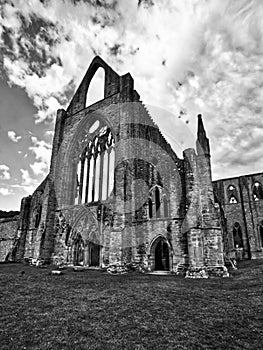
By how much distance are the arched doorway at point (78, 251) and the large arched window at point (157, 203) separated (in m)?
5.75

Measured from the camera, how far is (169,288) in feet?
28.6

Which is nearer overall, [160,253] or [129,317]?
[129,317]

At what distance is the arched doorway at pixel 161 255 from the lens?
15.0 meters

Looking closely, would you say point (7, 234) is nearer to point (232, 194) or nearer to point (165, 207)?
point (165, 207)

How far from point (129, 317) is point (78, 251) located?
40.6 feet

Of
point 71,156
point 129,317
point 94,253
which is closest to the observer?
point 129,317

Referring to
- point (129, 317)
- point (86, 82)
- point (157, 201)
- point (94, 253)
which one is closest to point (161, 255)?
point (157, 201)

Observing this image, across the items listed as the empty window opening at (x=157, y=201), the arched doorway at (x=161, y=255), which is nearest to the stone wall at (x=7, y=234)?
the empty window opening at (x=157, y=201)

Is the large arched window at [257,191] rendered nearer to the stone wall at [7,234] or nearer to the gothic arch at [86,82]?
the gothic arch at [86,82]

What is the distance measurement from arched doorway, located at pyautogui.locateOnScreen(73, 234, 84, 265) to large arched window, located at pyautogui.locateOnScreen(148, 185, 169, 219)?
18.9ft

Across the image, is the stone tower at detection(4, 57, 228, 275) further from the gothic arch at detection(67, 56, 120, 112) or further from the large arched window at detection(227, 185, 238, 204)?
the large arched window at detection(227, 185, 238, 204)

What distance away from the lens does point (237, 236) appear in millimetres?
29750

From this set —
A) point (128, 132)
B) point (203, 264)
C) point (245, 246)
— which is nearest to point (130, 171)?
point (128, 132)

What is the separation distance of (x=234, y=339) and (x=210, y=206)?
32.3ft
